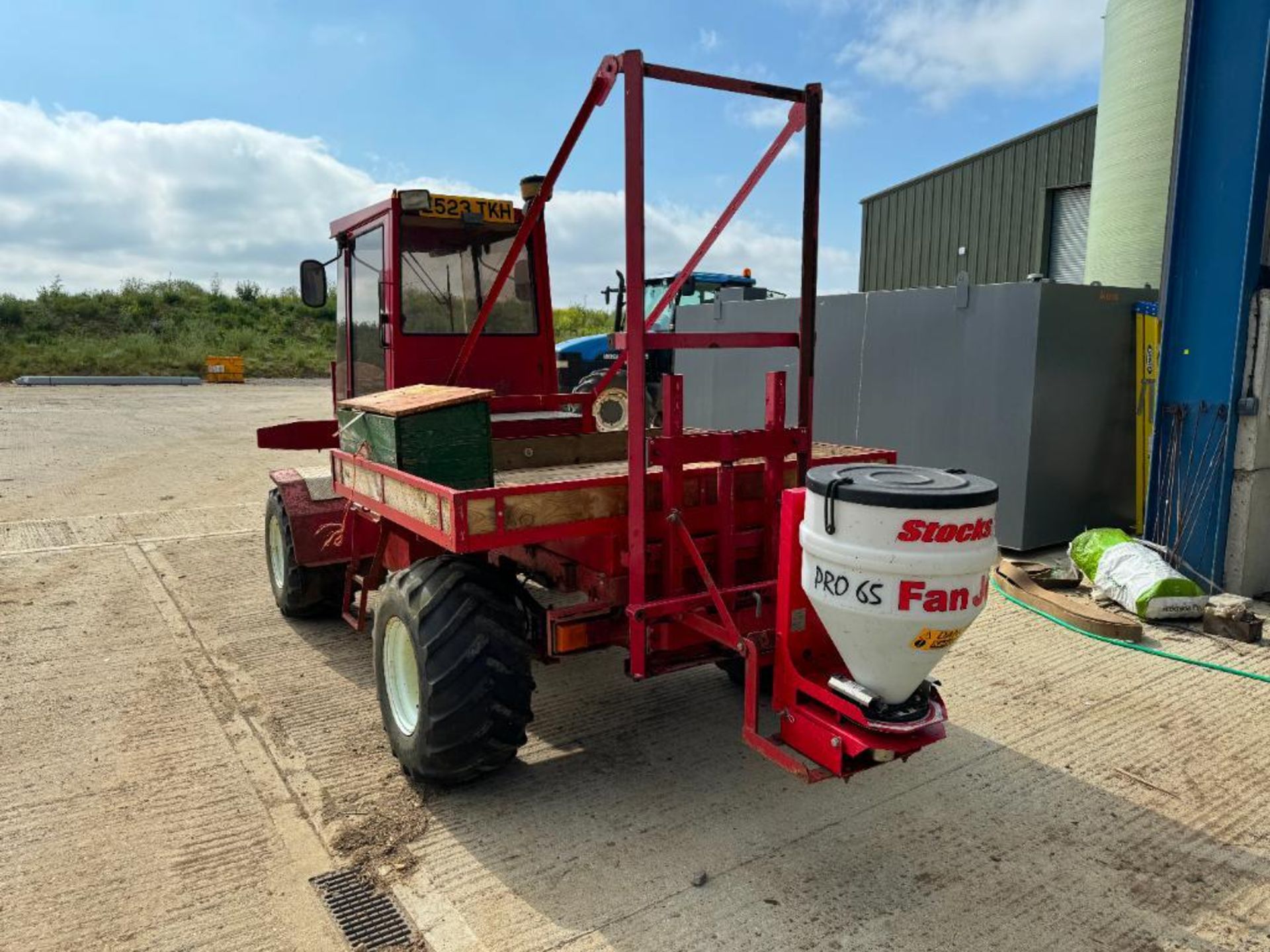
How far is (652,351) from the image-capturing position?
1005 centimetres

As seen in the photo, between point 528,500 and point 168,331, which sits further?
point 168,331

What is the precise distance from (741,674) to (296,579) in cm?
284

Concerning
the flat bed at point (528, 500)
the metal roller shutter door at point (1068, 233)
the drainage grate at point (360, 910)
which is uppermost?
the metal roller shutter door at point (1068, 233)

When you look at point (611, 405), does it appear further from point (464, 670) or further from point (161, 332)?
point (161, 332)

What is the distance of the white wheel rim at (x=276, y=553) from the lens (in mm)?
5840

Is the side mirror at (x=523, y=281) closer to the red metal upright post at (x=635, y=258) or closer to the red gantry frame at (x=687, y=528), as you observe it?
the red gantry frame at (x=687, y=528)

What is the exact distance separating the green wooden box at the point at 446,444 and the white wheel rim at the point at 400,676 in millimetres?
626

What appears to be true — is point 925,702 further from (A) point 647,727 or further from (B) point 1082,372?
(B) point 1082,372

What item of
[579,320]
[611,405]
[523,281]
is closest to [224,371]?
[579,320]

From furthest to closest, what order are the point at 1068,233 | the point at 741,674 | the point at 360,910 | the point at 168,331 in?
the point at 168,331, the point at 1068,233, the point at 741,674, the point at 360,910

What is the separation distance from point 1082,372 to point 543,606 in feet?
18.5

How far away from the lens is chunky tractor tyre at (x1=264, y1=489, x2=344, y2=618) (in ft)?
18.4

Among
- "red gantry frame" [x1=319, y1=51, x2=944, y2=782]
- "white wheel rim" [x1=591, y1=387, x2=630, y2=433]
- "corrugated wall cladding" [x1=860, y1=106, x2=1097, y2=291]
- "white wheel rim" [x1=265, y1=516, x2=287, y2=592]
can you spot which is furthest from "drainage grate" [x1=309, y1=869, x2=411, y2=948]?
"corrugated wall cladding" [x1=860, y1=106, x2=1097, y2=291]

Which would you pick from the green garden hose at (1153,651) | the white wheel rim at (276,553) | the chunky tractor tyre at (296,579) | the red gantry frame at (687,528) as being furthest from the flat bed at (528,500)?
the green garden hose at (1153,651)
